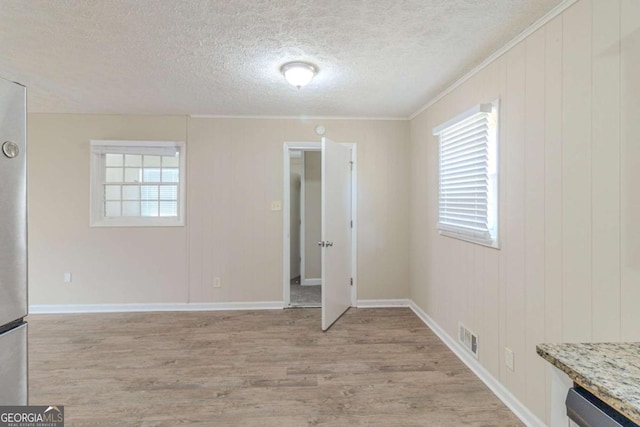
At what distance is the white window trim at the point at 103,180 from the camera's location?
11.8 ft

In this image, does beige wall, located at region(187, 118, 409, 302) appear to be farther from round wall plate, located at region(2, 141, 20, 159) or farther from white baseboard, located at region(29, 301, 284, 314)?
round wall plate, located at region(2, 141, 20, 159)

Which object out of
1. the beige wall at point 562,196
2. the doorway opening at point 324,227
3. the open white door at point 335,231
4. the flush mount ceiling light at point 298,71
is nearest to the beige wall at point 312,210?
the doorway opening at point 324,227

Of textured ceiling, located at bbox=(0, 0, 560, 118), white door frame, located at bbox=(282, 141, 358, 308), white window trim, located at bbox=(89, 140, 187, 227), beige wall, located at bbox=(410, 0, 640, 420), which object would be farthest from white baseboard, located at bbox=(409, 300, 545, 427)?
white window trim, located at bbox=(89, 140, 187, 227)

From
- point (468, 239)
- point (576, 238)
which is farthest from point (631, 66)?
point (468, 239)

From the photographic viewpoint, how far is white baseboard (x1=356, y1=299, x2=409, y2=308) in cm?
383

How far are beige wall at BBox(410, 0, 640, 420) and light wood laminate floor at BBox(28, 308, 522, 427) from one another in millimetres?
469

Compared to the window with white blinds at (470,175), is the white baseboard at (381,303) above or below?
below

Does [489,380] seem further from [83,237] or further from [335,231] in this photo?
[83,237]

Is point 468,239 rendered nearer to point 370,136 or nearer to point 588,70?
point 588,70

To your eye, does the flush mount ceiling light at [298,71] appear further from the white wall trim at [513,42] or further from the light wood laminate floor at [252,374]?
the light wood laminate floor at [252,374]

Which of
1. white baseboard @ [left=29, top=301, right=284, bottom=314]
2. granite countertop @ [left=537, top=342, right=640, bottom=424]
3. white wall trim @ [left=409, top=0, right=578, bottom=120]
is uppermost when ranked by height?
white wall trim @ [left=409, top=0, right=578, bottom=120]

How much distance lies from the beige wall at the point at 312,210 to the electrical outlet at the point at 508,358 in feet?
10.6

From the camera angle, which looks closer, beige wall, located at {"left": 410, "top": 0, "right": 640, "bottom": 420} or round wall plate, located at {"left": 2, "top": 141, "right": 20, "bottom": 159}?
round wall plate, located at {"left": 2, "top": 141, "right": 20, "bottom": 159}

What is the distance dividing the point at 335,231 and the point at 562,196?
2175 millimetres
